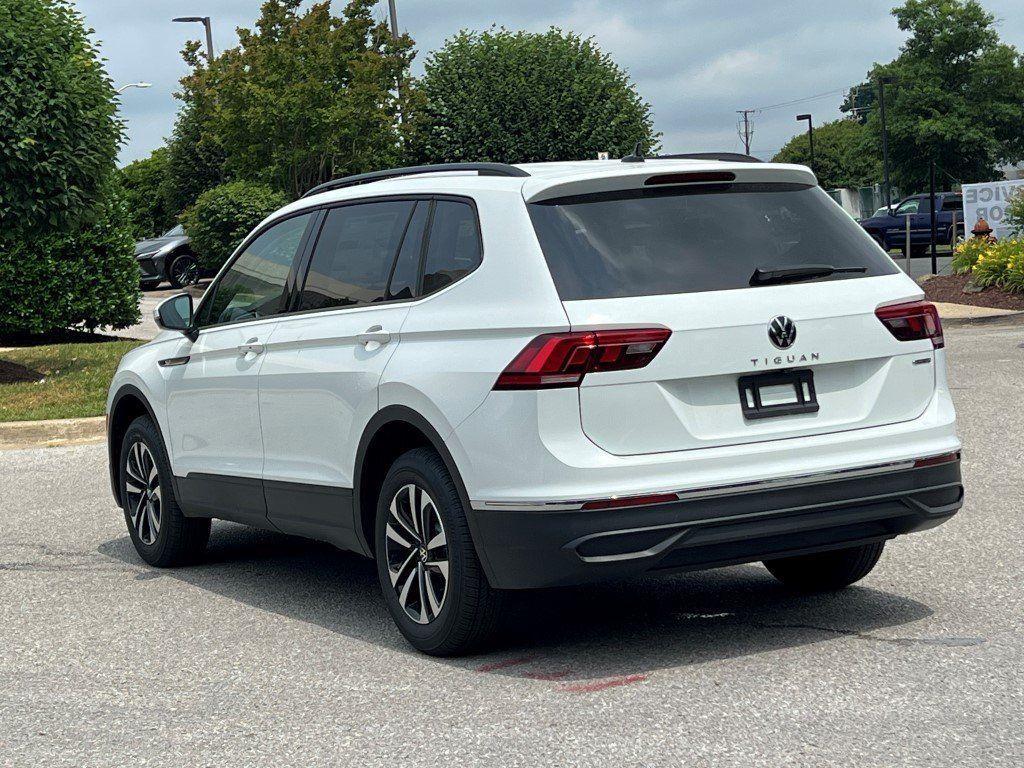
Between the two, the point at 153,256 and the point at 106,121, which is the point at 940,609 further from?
the point at 153,256

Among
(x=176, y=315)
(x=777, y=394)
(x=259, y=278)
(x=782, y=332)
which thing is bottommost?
(x=777, y=394)

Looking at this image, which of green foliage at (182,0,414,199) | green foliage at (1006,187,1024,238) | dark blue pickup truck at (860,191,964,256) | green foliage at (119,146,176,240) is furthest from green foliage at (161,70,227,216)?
green foliage at (1006,187,1024,238)

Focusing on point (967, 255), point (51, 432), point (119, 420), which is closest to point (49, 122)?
point (51, 432)

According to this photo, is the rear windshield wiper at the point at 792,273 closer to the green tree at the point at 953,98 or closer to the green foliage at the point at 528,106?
the green foliage at the point at 528,106

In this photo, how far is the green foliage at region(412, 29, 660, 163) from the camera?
136 ft

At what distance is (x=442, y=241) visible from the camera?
5781 mm

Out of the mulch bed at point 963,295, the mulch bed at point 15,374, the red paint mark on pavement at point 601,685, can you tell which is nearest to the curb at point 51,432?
the mulch bed at point 15,374

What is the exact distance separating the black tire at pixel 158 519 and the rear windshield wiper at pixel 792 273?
367cm

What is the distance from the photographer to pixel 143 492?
806 cm

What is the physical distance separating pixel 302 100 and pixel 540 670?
35.5 meters

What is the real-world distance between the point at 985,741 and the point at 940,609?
65.9 inches

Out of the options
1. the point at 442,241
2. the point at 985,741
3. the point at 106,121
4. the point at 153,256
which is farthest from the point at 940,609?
the point at 153,256

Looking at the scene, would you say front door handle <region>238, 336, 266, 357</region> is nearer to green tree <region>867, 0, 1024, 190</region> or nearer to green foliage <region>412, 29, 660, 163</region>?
green foliage <region>412, 29, 660, 163</region>

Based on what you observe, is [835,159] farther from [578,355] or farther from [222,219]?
[578,355]
